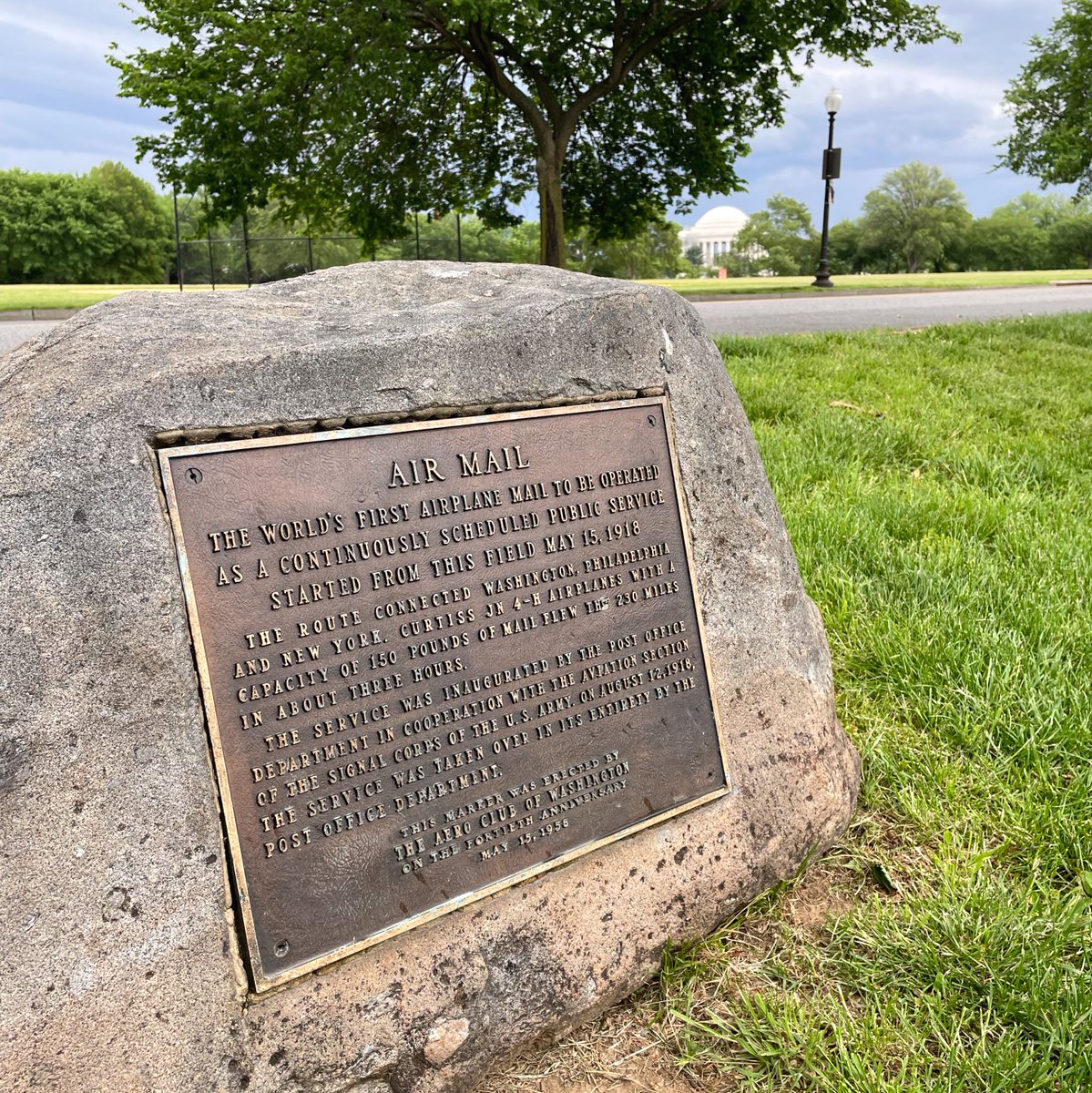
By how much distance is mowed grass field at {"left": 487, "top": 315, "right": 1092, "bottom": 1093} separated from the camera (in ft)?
6.02

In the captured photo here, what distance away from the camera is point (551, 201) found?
1390 centimetres

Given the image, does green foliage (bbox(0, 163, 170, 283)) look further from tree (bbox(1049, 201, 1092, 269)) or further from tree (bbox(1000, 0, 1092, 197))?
tree (bbox(1049, 201, 1092, 269))

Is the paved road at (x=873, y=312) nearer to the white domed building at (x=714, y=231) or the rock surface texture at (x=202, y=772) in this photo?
the rock surface texture at (x=202, y=772)

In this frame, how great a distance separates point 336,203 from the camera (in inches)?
581

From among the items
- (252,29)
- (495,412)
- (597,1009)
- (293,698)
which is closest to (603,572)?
(495,412)

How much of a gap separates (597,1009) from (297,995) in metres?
0.67

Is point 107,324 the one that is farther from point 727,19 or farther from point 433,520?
point 727,19

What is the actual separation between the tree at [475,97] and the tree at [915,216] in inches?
1527

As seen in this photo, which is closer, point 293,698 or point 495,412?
point 293,698

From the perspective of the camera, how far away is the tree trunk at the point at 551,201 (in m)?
Answer: 14.0

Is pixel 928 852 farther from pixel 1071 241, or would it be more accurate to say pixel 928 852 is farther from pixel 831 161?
pixel 1071 241

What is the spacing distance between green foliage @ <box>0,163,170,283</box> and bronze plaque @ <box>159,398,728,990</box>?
47.2 meters

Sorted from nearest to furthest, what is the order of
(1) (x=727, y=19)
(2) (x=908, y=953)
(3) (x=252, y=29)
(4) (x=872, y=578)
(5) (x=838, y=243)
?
(2) (x=908, y=953)
(4) (x=872, y=578)
(3) (x=252, y=29)
(1) (x=727, y=19)
(5) (x=838, y=243)

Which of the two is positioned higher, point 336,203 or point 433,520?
point 336,203
